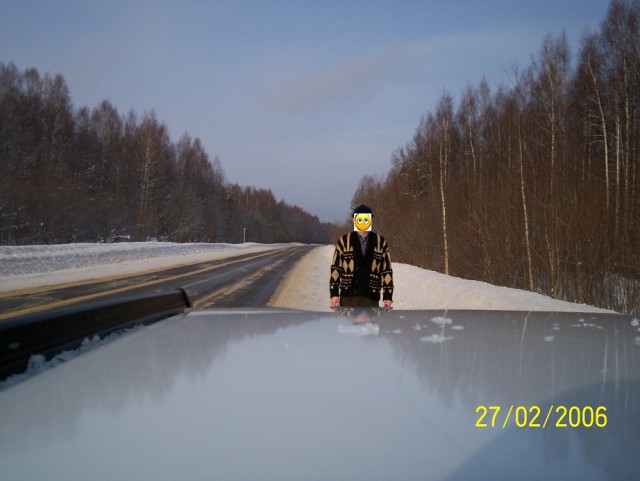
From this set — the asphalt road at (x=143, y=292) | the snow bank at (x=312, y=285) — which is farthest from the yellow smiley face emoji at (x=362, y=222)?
the asphalt road at (x=143, y=292)

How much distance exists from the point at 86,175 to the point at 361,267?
2036 inches

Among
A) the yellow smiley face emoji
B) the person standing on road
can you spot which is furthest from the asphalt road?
the yellow smiley face emoji

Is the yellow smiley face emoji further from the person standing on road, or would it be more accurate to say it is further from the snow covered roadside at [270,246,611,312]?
the snow covered roadside at [270,246,611,312]

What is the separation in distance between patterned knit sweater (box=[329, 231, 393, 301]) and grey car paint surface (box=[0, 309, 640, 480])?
6.60 feet

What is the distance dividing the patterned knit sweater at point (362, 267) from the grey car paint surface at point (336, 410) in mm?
2010

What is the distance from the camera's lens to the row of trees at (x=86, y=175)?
3058 centimetres

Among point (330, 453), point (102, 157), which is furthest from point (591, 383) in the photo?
point (102, 157)

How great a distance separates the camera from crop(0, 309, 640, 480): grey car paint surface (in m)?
1.15

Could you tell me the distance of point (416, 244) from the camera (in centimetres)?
2456

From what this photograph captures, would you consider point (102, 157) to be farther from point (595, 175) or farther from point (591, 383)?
point (591, 383)

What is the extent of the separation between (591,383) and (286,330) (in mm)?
1957

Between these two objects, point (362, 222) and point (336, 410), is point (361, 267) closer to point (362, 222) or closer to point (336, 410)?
point (362, 222)

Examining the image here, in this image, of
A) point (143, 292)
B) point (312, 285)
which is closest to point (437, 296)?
point (312, 285)
